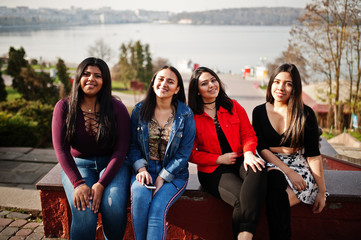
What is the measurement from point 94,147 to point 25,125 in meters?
5.58

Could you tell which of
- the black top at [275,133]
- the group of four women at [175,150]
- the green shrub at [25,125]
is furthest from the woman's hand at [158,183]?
the green shrub at [25,125]

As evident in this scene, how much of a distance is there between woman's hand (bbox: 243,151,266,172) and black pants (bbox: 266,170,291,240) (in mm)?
131

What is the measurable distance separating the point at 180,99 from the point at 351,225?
172 centimetres

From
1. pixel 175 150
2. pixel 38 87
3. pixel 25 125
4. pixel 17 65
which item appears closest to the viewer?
pixel 175 150

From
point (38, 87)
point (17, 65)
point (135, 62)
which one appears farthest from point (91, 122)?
point (135, 62)

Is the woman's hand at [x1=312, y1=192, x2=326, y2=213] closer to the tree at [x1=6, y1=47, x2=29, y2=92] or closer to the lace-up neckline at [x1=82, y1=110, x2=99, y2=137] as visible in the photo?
the lace-up neckline at [x1=82, y1=110, x2=99, y2=137]

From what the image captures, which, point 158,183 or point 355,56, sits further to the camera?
point 355,56

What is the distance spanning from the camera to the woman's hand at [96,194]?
7.04 ft

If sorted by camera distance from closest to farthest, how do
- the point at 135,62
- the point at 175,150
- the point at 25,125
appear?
1. the point at 175,150
2. the point at 25,125
3. the point at 135,62

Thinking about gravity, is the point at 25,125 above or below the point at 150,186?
below

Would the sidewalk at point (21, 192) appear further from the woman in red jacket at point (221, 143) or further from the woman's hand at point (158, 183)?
the woman in red jacket at point (221, 143)

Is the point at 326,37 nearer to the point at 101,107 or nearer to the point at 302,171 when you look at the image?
the point at 302,171

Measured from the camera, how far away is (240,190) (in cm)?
218

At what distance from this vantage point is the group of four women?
7.00ft
